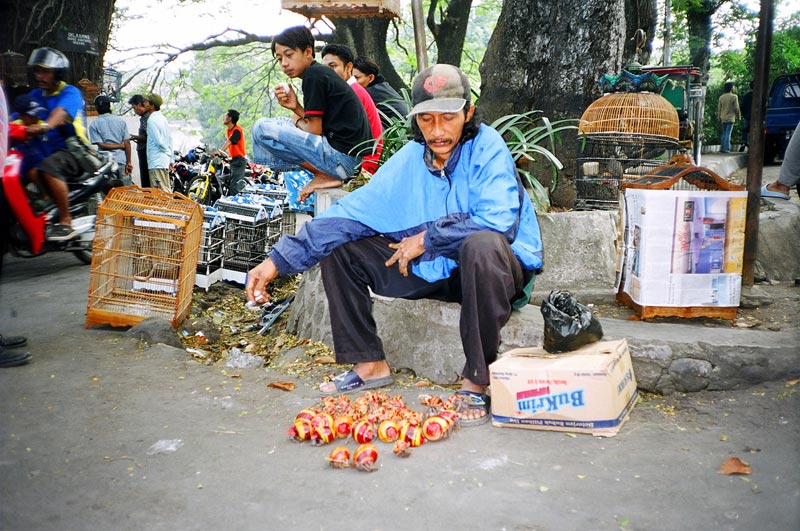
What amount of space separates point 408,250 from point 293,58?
2.35 m

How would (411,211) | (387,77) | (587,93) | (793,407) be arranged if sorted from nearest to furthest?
1. (793,407)
2. (411,211)
3. (587,93)
4. (387,77)

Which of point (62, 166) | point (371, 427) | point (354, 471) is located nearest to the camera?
point (354, 471)

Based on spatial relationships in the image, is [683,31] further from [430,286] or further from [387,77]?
[430,286]

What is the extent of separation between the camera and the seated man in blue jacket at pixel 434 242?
9.68 ft

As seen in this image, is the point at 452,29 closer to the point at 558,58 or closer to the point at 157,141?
the point at 157,141

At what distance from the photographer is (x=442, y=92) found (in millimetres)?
3117

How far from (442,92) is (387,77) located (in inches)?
371

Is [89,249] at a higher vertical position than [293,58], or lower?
lower

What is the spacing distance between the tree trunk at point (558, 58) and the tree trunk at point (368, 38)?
20.5 ft

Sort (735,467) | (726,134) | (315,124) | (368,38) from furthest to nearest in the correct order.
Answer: (726,134)
(368,38)
(315,124)
(735,467)

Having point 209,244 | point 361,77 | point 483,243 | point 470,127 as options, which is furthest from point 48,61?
point 483,243

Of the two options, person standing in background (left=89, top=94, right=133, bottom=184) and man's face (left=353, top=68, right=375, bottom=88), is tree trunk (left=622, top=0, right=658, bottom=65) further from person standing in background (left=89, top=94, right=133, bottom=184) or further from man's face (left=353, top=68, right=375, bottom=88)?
person standing in background (left=89, top=94, right=133, bottom=184)

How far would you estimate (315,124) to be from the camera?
4.96 metres

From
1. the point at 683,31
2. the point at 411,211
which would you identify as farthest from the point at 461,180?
the point at 683,31
